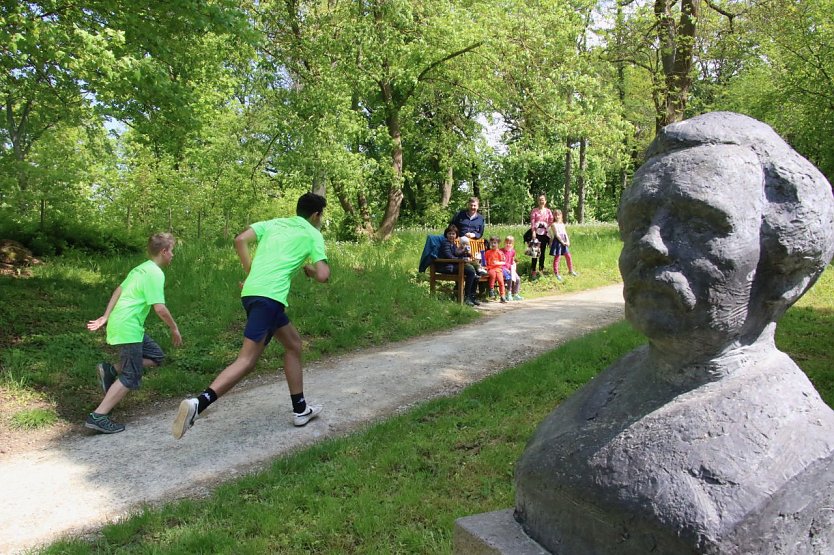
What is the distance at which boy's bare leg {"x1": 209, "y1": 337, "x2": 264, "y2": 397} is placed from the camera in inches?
187

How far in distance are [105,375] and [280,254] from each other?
220 cm

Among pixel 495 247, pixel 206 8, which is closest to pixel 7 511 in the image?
pixel 206 8

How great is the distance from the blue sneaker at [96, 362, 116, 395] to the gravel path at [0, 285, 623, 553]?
1.41 ft

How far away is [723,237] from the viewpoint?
1.70m

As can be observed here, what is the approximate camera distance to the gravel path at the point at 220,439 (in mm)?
4055

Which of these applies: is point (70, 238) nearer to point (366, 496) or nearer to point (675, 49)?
point (366, 496)

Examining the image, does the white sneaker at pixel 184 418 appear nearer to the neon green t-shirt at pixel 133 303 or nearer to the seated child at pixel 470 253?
the neon green t-shirt at pixel 133 303

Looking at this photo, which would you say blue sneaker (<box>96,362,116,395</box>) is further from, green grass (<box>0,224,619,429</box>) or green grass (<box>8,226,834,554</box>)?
green grass (<box>8,226,834,554</box>)

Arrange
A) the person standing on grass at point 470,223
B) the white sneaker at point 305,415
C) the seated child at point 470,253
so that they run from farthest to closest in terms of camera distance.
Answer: the person standing on grass at point 470,223
the seated child at point 470,253
the white sneaker at point 305,415

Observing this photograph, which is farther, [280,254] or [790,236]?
[280,254]

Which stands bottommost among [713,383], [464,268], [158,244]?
[464,268]

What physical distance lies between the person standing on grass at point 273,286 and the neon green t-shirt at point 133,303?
38.1 inches

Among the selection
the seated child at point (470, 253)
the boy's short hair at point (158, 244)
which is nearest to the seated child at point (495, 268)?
the seated child at point (470, 253)

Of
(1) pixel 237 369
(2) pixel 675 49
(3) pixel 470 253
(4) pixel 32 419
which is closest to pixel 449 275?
(3) pixel 470 253
